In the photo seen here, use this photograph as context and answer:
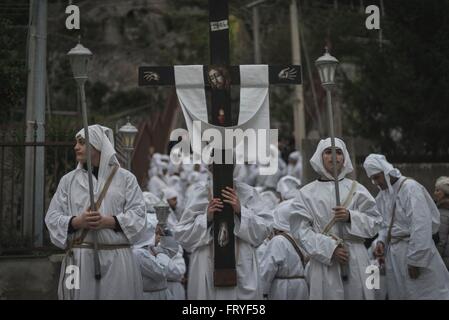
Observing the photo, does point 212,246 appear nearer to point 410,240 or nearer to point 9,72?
point 410,240

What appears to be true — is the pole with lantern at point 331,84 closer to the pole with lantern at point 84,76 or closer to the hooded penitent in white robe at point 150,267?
the pole with lantern at point 84,76

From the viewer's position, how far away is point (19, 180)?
32.0 feet

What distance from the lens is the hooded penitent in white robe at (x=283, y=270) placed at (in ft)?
27.0

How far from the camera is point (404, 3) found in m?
13.3

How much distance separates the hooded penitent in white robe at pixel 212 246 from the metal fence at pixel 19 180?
2668 mm

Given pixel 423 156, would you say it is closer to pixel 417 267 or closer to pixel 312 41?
pixel 417 267

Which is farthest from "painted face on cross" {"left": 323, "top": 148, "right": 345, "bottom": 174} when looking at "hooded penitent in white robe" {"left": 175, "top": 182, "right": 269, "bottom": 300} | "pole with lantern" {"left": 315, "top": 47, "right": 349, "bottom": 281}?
"hooded penitent in white robe" {"left": 175, "top": 182, "right": 269, "bottom": 300}

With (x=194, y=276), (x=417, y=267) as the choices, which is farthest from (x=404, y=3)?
(x=194, y=276)

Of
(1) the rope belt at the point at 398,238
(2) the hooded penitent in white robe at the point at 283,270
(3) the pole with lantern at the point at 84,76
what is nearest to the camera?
(3) the pole with lantern at the point at 84,76

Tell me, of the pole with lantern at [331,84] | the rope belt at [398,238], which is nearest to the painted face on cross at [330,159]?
the pole with lantern at [331,84]

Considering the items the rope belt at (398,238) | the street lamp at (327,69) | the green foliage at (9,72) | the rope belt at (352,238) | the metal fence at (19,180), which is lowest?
the rope belt at (398,238)

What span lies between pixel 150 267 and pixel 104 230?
160 centimetres

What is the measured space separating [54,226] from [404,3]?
28.4ft

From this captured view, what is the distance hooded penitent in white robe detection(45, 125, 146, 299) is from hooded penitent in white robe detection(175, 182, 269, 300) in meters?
0.48
